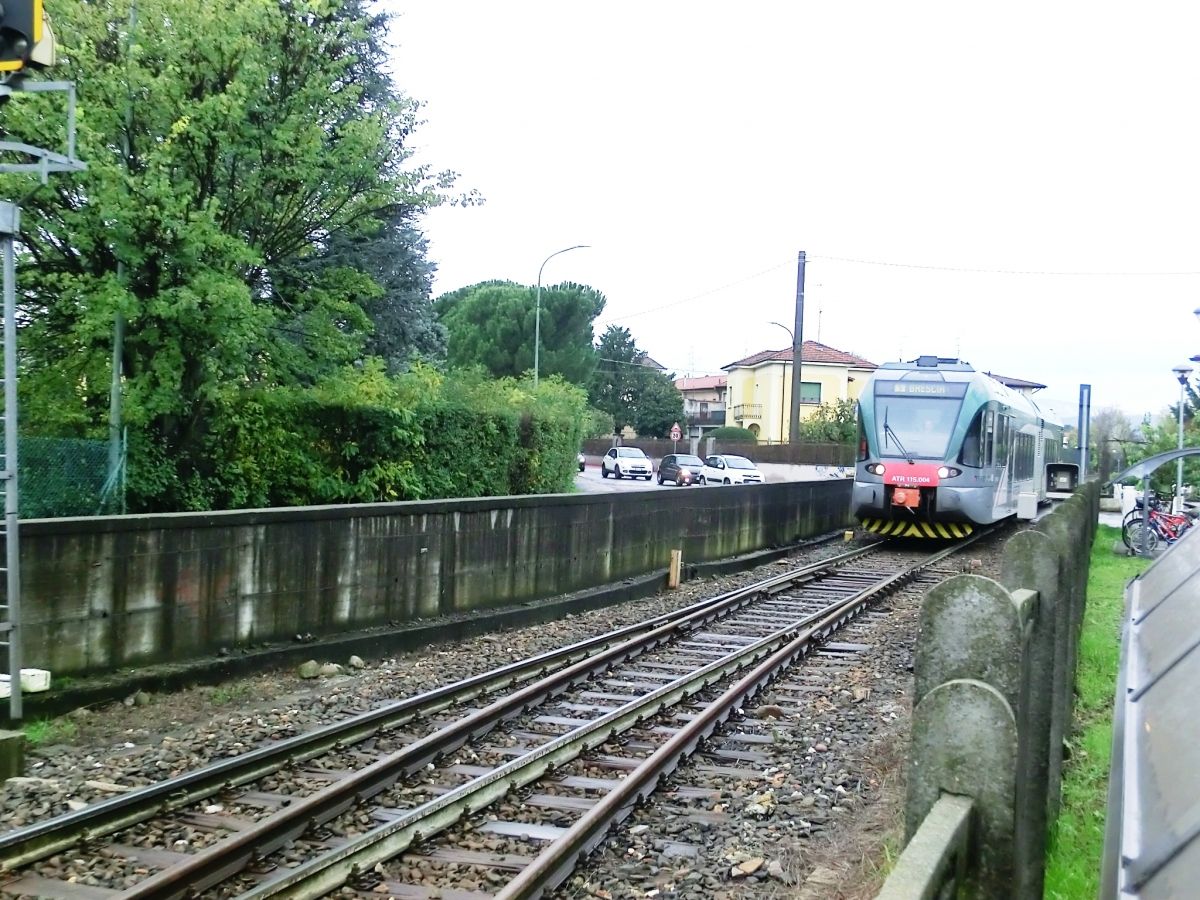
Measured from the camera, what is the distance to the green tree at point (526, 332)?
55438 millimetres


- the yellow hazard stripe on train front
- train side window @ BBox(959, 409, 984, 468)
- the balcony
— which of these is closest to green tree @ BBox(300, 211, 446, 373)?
the yellow hazard stripe on train front

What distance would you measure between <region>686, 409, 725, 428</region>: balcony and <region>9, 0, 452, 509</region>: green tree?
89301mm

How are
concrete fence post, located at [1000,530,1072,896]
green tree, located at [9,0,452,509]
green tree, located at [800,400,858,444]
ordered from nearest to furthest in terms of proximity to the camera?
1. concrete fence post, located at [1000,530,1072,896]
2. green tree, located at [9,0,452,509]
3. green tree, located at [800,400,858,444]

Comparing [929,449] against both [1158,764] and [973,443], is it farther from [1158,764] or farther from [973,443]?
[1158,764]

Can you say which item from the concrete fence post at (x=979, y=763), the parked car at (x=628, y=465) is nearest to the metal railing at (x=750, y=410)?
the parked car at (x=628, y=465)

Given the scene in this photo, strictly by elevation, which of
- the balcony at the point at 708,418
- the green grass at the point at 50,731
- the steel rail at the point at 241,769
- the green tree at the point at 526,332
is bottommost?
the green grass at the point at 50,731

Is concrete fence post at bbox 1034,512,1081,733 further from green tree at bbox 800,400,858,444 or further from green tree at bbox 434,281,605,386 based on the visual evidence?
green tree at bbox 800,400,858,444

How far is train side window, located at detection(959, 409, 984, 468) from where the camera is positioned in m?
22.0

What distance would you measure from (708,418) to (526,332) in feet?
172

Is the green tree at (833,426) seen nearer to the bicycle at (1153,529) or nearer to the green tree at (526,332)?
the green tree at (526,332)

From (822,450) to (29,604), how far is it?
5196 cm

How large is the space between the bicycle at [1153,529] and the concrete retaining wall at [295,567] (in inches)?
441

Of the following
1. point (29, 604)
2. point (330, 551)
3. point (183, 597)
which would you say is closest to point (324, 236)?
point (330, 551)

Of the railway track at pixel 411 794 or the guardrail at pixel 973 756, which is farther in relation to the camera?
the railway track at pixel 411 794
